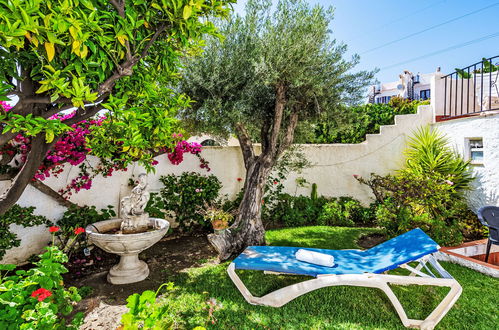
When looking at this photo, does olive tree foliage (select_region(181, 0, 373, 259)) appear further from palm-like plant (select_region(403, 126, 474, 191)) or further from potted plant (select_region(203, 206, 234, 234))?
palm-like plant (select_region(403, 126, 474, 191))

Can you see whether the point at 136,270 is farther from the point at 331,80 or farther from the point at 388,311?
the point at 331,80

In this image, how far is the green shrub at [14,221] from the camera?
149 inches

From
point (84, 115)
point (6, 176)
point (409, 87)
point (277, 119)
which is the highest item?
point (409, 87)

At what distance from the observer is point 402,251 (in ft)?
10.9

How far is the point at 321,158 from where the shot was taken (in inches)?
313

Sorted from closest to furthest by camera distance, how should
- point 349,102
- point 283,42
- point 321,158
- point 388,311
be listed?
1. point 388,311
2. point 283,42
3. point 349,102
4. point 321,158

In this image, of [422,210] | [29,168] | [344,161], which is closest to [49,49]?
[29,168]

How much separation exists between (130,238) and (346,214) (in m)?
5.70

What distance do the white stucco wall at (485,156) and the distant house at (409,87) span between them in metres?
18.1

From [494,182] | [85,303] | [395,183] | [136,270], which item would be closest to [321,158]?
[395,183]

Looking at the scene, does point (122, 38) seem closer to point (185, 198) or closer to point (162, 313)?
point (162, 313)

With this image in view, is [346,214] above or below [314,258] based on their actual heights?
below

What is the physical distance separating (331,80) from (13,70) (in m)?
4.60

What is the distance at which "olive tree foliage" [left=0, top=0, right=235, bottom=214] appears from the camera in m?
1.40
